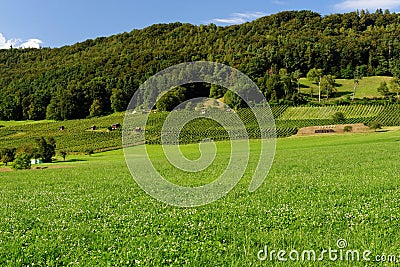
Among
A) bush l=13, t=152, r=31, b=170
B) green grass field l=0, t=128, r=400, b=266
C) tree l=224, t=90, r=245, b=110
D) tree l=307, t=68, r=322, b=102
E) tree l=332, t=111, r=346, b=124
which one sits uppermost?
tree l=307, t=68, r=322, b=102

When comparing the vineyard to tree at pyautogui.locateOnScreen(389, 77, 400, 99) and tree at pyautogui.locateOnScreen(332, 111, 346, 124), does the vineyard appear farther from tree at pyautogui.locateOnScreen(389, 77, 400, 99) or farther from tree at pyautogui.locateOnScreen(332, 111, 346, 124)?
tree at pyautogui.locateOnScreen(389, 77, 400, 99)

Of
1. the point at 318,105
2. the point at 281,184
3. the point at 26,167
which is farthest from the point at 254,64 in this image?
the point at 281,184

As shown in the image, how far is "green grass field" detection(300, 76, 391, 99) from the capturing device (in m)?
162

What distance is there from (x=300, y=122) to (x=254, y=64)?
254 feet

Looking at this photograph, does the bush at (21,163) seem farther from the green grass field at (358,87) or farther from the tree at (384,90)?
the tree at (384,90)

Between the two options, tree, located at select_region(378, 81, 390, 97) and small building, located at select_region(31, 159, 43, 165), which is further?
tree, located at select_region(378, 81, 390, 97)

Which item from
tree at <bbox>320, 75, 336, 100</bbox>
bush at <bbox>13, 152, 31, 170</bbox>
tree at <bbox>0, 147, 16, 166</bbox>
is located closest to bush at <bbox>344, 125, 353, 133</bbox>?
tree at <bbox>320, 75, 336, 100</bbox>

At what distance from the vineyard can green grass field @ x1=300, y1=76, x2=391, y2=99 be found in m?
26.5

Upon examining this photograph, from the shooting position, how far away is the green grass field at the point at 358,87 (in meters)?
162

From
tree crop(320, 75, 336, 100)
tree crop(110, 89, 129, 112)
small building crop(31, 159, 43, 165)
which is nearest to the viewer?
small building crop(31, 159, 43, 165)

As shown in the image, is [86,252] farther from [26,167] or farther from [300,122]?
[300,122]

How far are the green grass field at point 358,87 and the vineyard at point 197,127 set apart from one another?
26.5 meters

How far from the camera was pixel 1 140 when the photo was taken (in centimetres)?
13200

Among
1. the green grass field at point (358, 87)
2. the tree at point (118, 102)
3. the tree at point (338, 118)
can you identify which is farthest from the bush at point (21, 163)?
the green grass field at point (358, 87)
